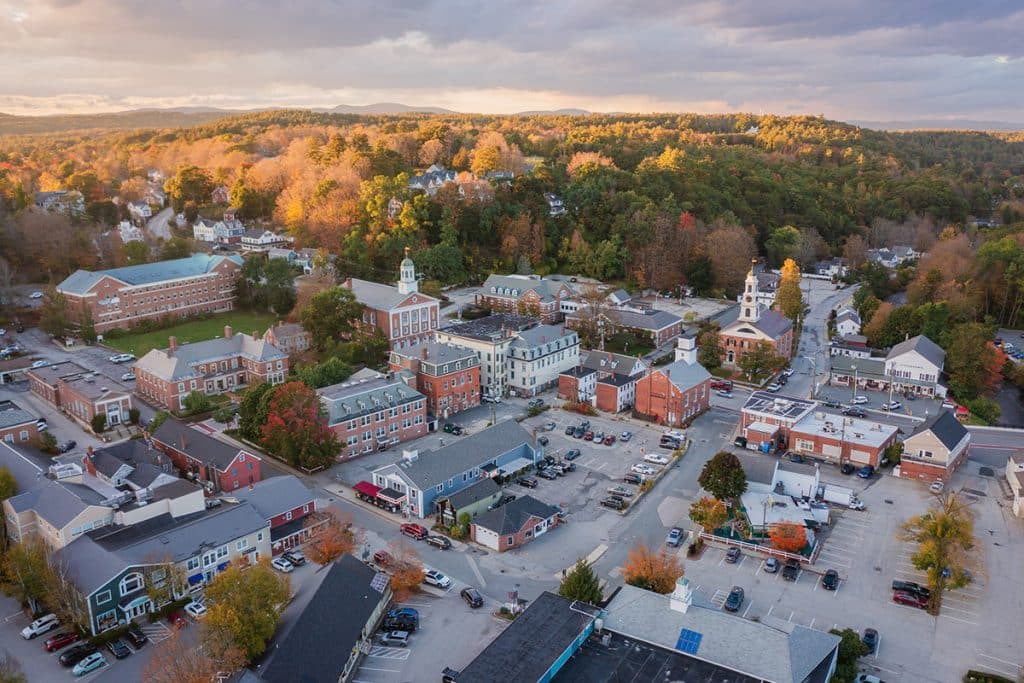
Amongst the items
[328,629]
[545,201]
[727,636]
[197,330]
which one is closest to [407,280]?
[197,330]

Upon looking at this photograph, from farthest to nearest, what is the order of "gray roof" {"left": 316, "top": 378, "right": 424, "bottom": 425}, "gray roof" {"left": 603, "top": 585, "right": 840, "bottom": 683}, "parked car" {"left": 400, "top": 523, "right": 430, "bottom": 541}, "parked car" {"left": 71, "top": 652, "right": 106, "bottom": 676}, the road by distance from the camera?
the road < "gray roof" {"left": 316, "top": 378, "right": 424, "bottom": 425} < "parked car" {"left": 400, "top": 523, "right": 430, "bottom": 541} < "parked car" {"left": 71, "top": 652, "right": 106, "bottom": 676} < "gray roof" {"left": 603, "top": 585, "right": 840, "bottom": 683}

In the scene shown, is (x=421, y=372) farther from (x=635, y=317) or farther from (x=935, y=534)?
(x=935, y=534)

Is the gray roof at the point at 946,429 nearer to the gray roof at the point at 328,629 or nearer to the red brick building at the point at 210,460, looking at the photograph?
the gray roof at the point at 328,629

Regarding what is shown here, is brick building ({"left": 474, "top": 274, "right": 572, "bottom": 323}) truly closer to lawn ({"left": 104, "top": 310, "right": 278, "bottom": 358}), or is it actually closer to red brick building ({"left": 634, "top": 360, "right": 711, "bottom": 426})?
lawn ({"left": 104, "top": 310, "right": 278, "bottom": 358})

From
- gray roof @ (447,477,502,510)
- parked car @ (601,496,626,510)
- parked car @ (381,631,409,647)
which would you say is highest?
gray roof @ (447,477,502,510)

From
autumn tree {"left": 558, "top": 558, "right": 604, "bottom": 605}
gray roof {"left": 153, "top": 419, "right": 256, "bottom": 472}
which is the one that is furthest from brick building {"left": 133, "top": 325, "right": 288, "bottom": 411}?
autumn tree {"left": 558, "top": 558, "right": 604, "bottom": 605}

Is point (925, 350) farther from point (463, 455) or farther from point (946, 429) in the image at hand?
point (463, 455)
